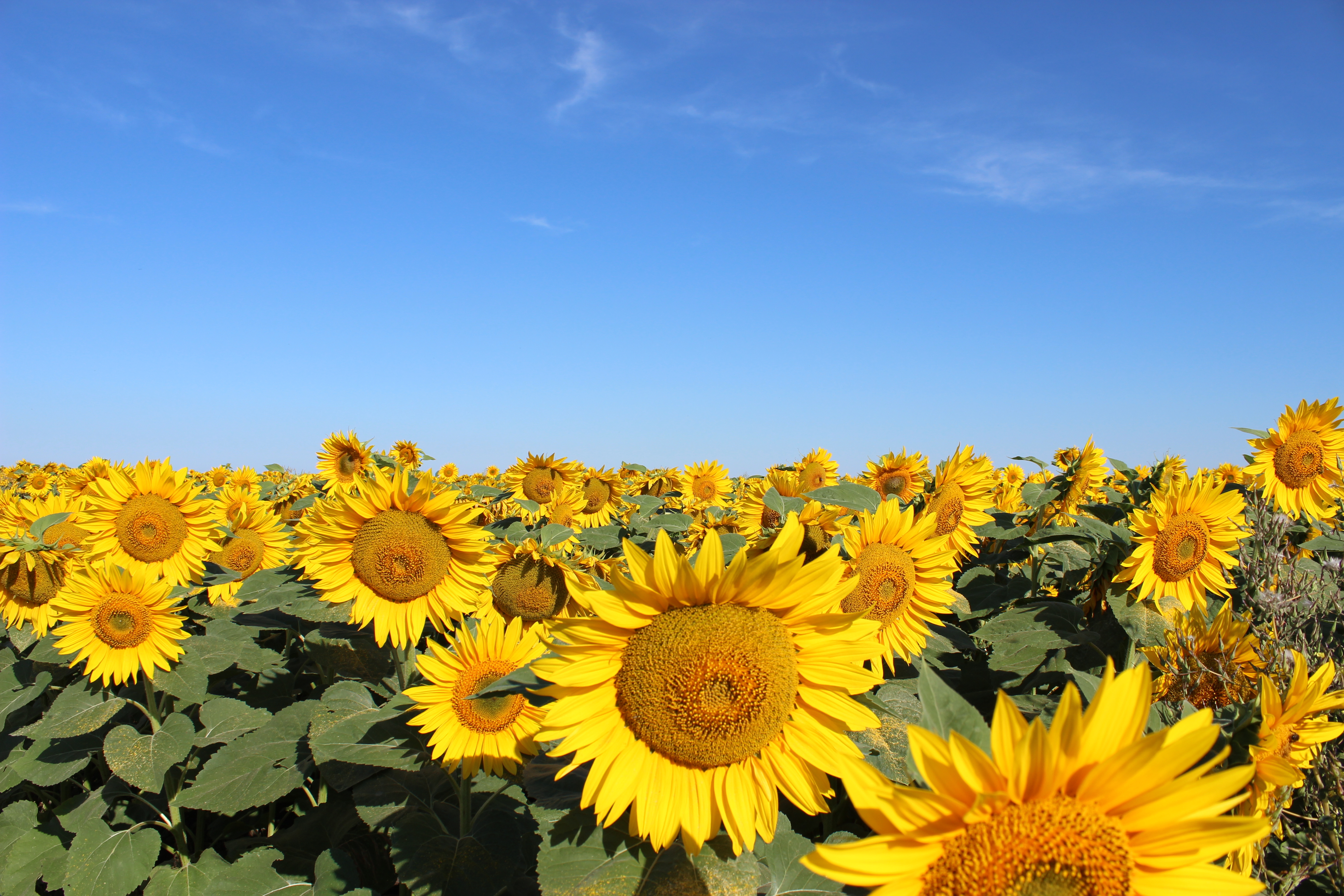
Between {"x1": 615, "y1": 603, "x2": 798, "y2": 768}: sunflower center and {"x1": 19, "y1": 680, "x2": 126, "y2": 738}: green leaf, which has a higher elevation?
{"x1": 615, "y1": 603, "x2": 798, "y2": 768}: sunflower center

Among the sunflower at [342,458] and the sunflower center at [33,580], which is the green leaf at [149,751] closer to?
the sunflower center at [33,580]

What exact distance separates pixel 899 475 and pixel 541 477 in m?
3.58

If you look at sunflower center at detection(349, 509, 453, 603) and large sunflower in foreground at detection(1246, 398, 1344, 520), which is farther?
large sunflower in foreground at detection(1246, 398, 1344, 520)

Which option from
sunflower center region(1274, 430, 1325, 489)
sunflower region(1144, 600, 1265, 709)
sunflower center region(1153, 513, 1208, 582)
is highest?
sunflower center region(1274, 430, 1325, 489)

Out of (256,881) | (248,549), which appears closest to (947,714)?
(256,881)

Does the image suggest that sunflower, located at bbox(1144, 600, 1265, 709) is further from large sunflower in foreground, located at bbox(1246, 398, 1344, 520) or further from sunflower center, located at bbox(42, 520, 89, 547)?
sunflower center, located at bbox(42, 520, 89, 547)

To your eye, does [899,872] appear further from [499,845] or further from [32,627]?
[32,627]

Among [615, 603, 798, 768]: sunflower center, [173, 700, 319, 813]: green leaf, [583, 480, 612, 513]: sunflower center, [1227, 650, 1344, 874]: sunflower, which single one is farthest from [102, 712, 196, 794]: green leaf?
[583, 480, 612, 513]: sunflower center

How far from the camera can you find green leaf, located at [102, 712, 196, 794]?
350 cm

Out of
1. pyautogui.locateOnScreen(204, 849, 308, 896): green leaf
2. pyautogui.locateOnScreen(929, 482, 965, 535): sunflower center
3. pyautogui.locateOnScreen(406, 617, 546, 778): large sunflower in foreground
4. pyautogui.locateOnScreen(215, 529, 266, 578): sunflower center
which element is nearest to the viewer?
pyautogui.locateOnScreen(406, 617, 546, 778): large sunflower in foreground

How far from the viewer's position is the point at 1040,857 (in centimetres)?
110

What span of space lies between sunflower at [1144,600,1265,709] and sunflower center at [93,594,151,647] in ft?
15.5

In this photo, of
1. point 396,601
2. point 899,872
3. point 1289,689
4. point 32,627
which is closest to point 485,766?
point 396,601

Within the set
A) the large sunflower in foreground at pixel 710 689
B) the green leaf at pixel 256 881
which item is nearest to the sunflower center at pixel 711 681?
the large sunflower in foreground at pixel 710 689
